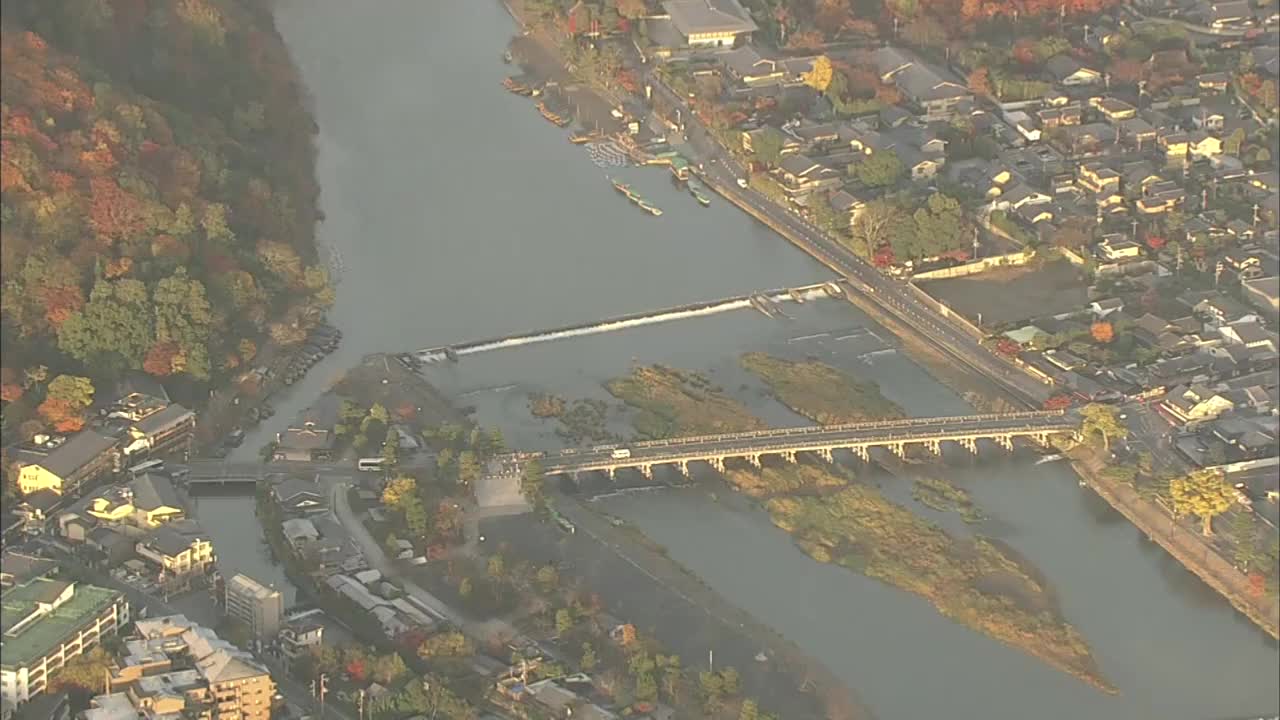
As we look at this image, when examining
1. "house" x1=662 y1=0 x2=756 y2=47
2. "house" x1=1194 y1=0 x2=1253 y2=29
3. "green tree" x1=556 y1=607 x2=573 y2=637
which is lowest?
"green tree" x1=556 y1=607 x2=573 y2=637

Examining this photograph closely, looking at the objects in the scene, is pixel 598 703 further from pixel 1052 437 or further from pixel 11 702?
pixel 1052 437

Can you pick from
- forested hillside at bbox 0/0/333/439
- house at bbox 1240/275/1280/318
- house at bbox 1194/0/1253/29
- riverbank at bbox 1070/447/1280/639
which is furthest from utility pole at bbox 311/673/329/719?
house at bbox 1194/0/1253/29

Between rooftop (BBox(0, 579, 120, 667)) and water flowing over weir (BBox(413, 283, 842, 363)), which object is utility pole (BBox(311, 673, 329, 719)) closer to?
rooftop (BBox(0, 579, 120, 667))

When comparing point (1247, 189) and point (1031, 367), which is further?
point (1247, 189)

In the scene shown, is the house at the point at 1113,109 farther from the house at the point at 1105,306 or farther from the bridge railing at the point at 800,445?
the bridge railing at the point at 800,445

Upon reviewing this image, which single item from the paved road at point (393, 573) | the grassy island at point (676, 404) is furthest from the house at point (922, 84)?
the paved road at point (393, 573)

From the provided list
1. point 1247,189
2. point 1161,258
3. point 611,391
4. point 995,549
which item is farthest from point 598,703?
point 1247,189
